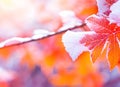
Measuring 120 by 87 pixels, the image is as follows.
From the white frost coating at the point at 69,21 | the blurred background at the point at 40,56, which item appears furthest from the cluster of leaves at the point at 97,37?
the blurred background at the point at 40,56

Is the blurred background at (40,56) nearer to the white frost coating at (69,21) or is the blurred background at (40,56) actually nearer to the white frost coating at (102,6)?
the white frost coating at (69,21)

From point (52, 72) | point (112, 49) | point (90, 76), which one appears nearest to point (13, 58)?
point (52, 72)

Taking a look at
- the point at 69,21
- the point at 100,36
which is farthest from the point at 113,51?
the point at 69,21

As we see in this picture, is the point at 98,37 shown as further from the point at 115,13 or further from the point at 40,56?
the point at 40,56

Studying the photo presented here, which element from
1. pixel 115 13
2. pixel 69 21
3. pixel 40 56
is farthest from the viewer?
pixel 40 56

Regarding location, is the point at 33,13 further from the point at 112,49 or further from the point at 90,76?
the point at 112,49

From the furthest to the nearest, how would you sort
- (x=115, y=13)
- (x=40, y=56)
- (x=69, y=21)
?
1. (x=40, y=56)
2. (x=69, y=21)
3. (x=115, y=13)

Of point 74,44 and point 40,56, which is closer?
point 74,44
